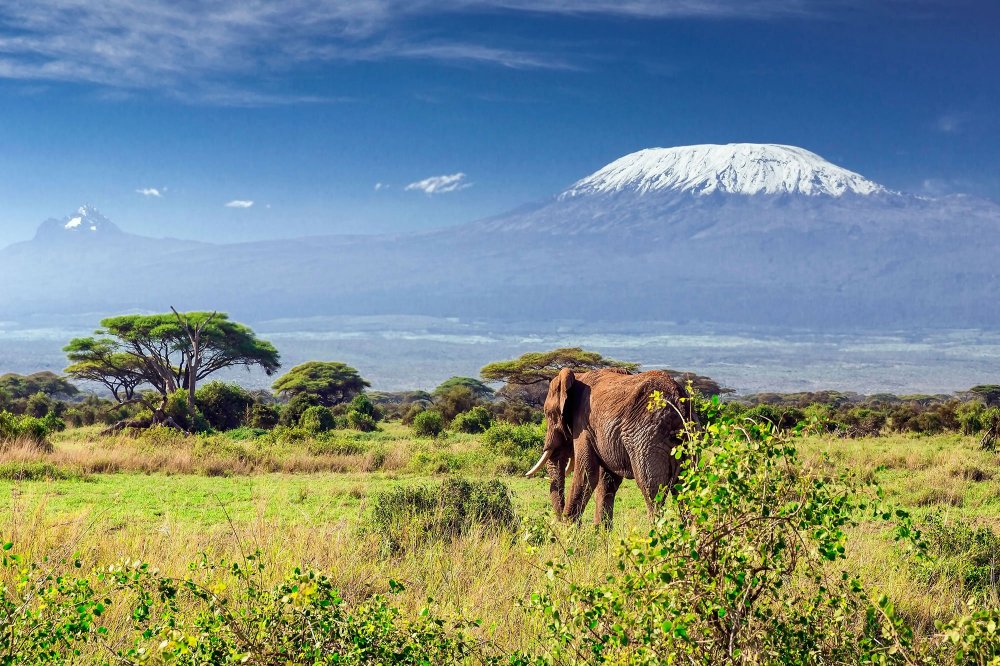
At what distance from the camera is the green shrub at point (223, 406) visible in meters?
31.1

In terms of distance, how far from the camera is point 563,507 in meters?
10.2

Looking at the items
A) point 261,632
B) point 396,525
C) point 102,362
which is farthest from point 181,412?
point 261,632

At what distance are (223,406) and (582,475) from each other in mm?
24851

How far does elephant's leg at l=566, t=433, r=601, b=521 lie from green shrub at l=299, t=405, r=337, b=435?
52.5ft

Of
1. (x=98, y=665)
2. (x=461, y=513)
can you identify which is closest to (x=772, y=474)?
(x=98, y=665)

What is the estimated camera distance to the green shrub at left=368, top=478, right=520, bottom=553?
8.74 m

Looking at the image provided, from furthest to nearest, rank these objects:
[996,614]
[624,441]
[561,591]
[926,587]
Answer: [624,441]
[926,587]
[561,591]
[996,614]

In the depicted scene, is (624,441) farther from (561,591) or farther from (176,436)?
(176,436)

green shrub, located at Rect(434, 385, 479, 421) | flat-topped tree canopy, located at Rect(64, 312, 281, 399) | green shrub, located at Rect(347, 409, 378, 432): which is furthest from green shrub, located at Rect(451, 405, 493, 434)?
flat-topped tree canopy, located at Rect(64, 312, 281, 399)

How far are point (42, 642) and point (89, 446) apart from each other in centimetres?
1579

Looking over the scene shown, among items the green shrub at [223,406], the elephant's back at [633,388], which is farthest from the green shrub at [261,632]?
the green shrub at [223,406]

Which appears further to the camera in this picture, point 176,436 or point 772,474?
point 176,436

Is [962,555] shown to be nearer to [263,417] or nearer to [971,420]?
[971,420]

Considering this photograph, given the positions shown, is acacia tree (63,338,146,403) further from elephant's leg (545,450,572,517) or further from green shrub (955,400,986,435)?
elephant's leg (545,450,572,517)
